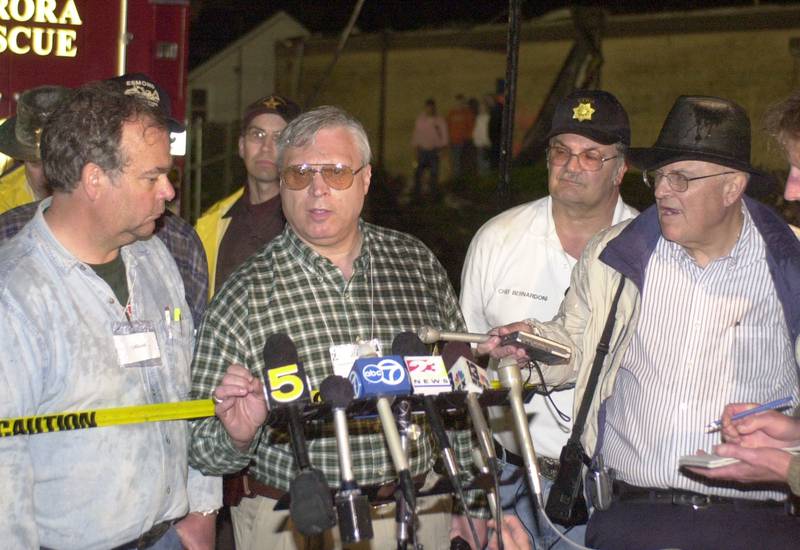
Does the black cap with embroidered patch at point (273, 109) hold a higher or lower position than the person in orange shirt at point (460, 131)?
lower

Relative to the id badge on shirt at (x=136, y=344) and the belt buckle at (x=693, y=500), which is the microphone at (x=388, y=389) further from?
the belt buckle at (x=693, y=500)

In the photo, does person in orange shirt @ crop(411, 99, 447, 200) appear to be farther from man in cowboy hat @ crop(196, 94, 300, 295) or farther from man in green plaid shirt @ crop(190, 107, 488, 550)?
man in green plaid shirt @ crop(190, 107, 488, 550)

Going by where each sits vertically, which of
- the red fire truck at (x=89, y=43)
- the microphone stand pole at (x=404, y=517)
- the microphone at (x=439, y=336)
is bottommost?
the microphone stand pole at (x=404, y=517)

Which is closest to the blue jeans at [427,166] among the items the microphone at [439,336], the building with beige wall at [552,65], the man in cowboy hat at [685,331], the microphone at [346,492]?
the building with beige wall at [552,65]

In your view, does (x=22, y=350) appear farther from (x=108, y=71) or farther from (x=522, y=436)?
(x=108, y=71)

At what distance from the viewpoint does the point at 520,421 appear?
310 centimetres

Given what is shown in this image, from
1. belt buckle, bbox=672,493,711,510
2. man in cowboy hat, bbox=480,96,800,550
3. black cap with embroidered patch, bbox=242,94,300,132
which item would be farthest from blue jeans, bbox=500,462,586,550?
Answer: black cap with embroidered patch, bbox=242,94,300,132

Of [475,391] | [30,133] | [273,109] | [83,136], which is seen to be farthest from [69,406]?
[273,109]

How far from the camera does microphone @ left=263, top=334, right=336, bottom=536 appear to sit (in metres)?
2.72

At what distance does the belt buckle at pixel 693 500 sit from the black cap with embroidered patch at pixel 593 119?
6.33 ft

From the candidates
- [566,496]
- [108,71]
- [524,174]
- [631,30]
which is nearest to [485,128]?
[631,30]

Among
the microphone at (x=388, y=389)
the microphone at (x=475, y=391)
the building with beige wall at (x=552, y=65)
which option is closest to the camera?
the microphone at (x=388, y=389)

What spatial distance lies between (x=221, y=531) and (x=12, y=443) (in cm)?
378

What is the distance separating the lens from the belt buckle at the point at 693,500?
4266 mm
